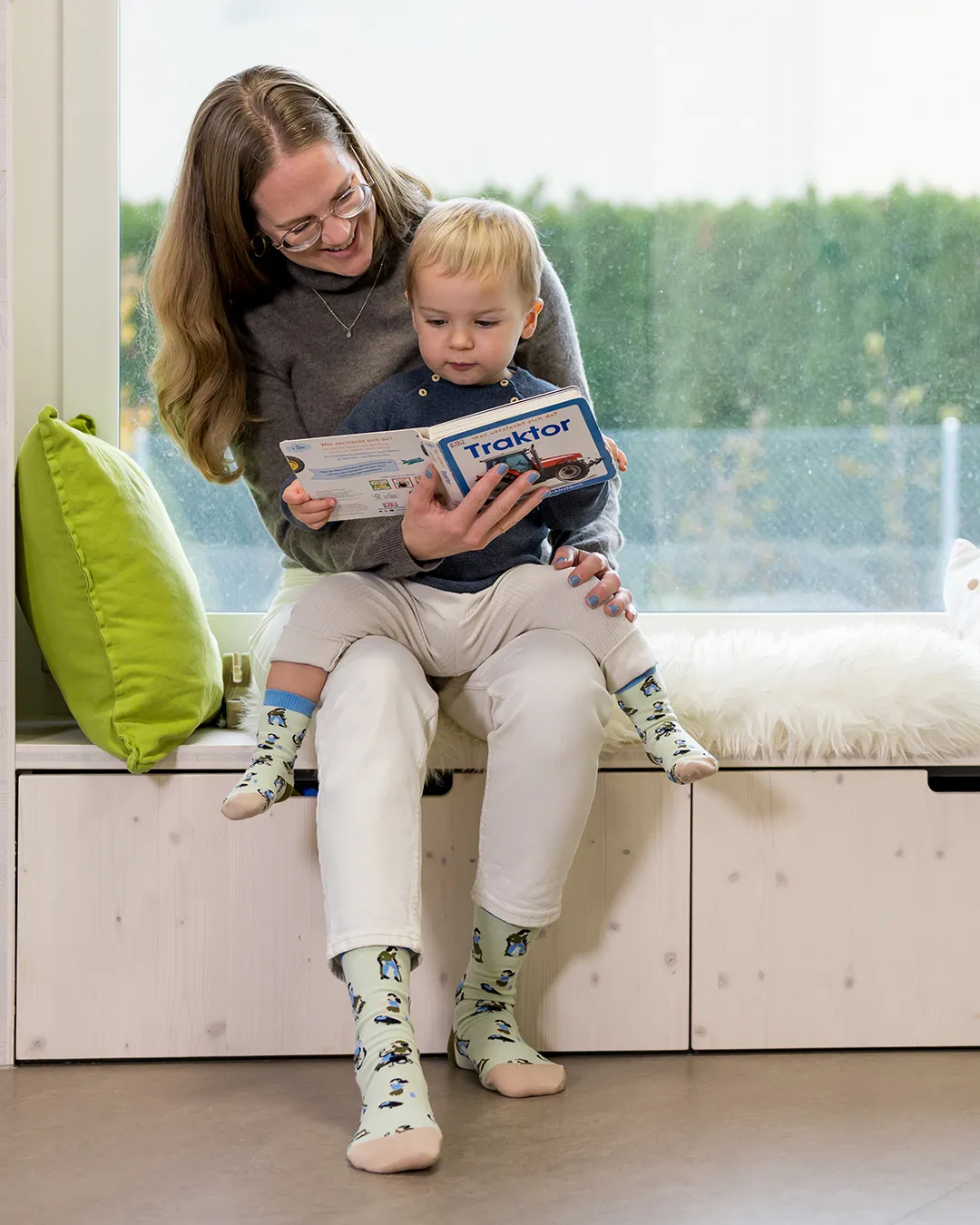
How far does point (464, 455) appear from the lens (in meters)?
1.27

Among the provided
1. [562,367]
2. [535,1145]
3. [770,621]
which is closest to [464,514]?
[562,367]

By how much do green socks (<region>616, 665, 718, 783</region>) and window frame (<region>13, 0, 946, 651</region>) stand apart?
0.95m

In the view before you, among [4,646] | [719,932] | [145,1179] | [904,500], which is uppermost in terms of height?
[904,500]

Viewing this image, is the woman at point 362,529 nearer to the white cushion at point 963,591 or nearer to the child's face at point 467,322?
the child's face at point 467,322

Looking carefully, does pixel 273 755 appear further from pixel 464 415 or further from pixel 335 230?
pixel 335 230

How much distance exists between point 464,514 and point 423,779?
0.90ft

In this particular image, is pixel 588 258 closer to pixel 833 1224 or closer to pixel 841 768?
pixel 841 768

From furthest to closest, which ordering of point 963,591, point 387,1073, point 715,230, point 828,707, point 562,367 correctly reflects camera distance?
point 715,230 → point 963,591 → point 562,367 → point 828,707 → point 387,1073

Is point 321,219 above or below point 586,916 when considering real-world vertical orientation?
above

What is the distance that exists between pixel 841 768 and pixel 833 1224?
1.81 feet

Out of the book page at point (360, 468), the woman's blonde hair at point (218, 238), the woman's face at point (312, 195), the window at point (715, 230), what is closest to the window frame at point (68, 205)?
the window at point (715, 230)

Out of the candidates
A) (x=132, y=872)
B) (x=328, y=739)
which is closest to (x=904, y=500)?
(x=328, y=739)

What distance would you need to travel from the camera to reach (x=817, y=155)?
1986mm

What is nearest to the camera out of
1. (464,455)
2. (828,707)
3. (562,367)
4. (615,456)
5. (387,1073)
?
(387,1073)
